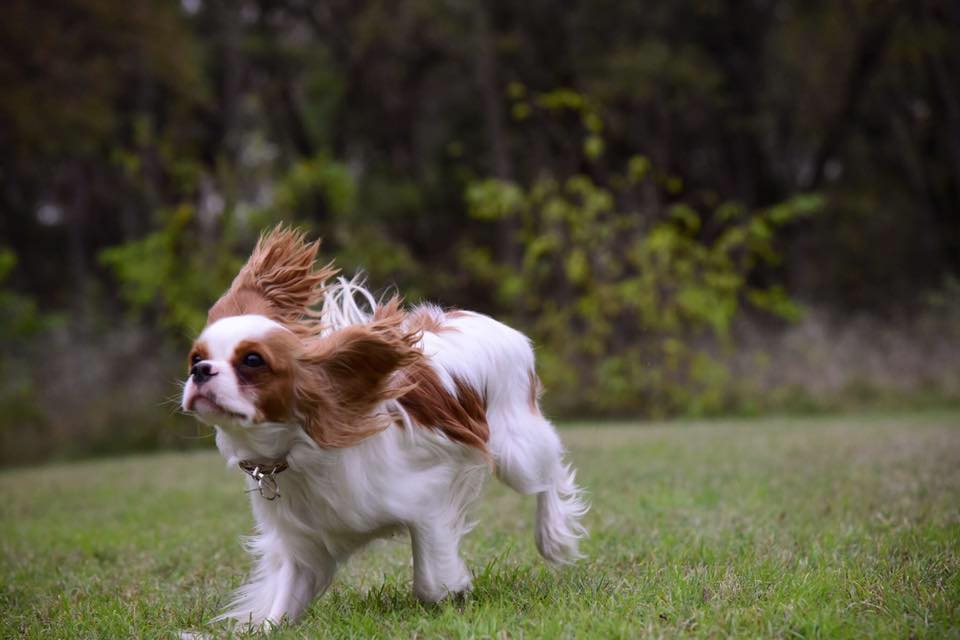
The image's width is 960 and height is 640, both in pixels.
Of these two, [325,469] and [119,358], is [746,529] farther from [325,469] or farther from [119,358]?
[119,358]

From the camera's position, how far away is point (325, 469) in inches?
131

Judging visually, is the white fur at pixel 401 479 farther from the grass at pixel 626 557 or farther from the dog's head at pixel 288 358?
the grass at pixel 626 557

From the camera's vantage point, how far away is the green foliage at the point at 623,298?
1283cm

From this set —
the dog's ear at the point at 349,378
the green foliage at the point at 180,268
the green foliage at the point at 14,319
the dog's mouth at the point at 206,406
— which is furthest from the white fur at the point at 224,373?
the green foliage at the point at 14,319

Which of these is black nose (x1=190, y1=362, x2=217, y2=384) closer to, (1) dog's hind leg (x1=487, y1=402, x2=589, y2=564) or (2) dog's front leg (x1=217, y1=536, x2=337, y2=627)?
(2) dog's front leg (x1=217, y1=536, x2=337, y2=627)

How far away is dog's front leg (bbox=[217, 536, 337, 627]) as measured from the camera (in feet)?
11.9

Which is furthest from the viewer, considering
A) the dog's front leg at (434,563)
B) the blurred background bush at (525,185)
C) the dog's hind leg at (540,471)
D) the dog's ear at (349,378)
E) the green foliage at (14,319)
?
the green foliage at (14,319)

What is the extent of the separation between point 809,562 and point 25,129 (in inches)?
577

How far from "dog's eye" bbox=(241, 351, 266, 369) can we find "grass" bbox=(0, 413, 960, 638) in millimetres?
914

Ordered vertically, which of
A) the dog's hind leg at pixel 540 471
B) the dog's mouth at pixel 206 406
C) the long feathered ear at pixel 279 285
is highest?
the long feathered ear at pixel 279 285

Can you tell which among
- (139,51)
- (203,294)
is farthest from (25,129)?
→ (203,294)

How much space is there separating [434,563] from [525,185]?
17.9 metres

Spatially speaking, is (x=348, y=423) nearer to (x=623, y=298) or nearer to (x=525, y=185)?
(x=623, y=298)

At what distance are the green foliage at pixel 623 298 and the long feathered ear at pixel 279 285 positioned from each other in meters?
9.32
